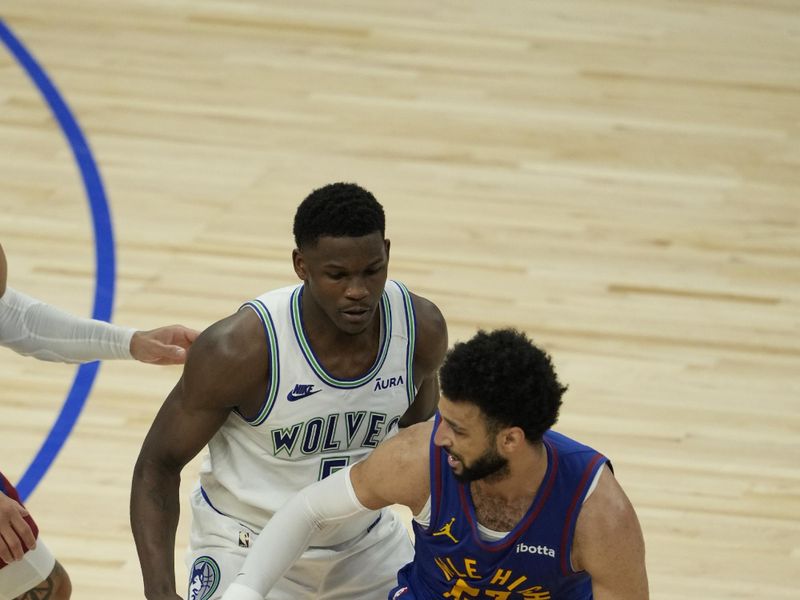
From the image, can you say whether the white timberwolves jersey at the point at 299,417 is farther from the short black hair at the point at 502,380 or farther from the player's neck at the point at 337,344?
the short black hair at the point at 502,380

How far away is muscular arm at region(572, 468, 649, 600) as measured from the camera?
111 inches

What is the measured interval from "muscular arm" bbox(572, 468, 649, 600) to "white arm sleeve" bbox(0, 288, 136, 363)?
137 cm

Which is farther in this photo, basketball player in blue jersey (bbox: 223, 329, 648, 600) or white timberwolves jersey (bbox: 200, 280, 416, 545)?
white timberwolves jersey (bbox: 200, 280, 416, 545)

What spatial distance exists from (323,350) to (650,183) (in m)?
4.06

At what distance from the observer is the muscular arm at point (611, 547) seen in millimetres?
2812

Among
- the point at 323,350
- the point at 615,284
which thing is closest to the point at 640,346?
the point at 615,284

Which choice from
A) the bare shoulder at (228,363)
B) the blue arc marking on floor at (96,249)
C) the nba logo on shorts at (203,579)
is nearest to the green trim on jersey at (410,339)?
the bare shoulder at (228,363)

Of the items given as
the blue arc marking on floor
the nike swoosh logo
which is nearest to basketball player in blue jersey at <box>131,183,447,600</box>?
the nike swoosh logo

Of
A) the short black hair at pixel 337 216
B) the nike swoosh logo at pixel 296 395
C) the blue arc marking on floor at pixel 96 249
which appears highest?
the short black hair at pixel 337 216

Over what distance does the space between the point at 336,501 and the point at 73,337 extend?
976 mm

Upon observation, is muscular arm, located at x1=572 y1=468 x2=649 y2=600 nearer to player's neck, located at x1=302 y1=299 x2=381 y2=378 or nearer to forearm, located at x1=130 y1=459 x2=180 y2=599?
player's neck, located at x1=302 y1=299 x2=381 y2=378

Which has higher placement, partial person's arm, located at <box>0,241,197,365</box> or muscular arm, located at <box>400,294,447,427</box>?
muscular arm, located at <box>400,294,447,427</box>

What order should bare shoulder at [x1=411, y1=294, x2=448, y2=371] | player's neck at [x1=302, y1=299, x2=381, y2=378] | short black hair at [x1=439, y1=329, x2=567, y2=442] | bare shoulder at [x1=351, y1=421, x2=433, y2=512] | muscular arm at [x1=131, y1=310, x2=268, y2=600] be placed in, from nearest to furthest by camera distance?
short black hair at [x1=439, y1=329, x2=567, y2=442]
bare shoulder at [x1=351, y1=421, x2=433, y2=512]
muscular arm at [x1=131, y1=310, x2=268, y2=600]
player's neck at [x1=302, y1=299, x2=381, y2=378]
bare shoulder at [x1=411, y1=294, x2=448, y2=371]

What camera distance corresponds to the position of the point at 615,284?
20.1 ft
